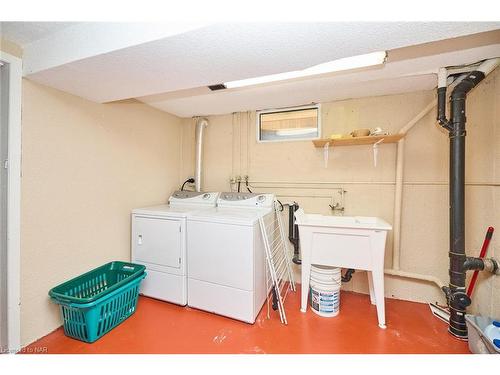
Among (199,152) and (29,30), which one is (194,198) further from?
(29,30)

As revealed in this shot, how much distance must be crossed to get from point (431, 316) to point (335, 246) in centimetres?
113

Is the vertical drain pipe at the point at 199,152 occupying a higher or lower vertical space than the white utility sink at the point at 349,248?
higher

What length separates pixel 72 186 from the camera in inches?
72.3

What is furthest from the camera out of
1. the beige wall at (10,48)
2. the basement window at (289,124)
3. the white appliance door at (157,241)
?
the basement window at (289,124)

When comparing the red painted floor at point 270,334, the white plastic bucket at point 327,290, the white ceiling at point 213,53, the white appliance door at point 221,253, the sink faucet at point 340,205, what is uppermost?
the white ceiling at point 213,53

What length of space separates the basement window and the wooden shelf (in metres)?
0.27

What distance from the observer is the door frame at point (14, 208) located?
1.46 m

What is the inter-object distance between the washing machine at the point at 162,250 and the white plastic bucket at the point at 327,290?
1.24 m

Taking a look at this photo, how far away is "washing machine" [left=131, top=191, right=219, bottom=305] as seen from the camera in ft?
Answer: 6.77

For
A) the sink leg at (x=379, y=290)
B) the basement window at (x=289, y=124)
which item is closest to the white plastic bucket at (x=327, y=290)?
the sink leg at (x=379, y=290)

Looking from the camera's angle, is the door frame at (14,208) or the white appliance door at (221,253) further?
the white appliance door at (221,253)

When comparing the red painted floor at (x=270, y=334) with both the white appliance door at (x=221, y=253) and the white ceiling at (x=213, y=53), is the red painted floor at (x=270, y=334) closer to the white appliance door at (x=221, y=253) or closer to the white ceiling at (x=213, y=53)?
the white appliance door at (x=221, y=253)

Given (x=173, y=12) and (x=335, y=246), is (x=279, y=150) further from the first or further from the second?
(x=173, y=12)

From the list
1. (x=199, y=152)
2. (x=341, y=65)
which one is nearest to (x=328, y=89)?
(x=341, y=65)
